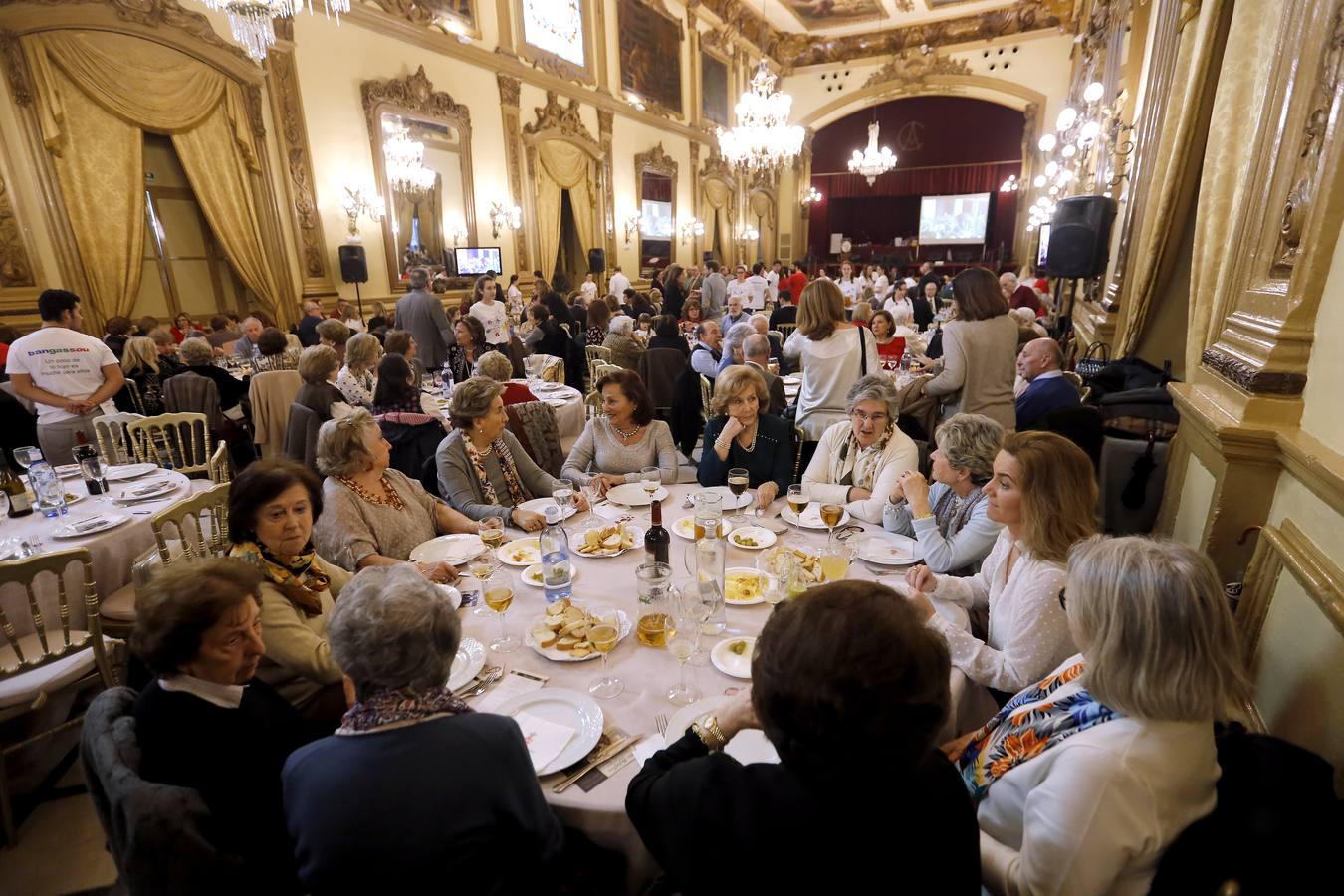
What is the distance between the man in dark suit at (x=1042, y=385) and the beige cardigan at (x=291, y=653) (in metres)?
3.82

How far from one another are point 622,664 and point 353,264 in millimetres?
7782

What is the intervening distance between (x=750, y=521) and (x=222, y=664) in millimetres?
1731

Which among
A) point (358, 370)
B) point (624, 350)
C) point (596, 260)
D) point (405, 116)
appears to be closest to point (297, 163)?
point (405, 116)

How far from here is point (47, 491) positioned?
2.99 meters

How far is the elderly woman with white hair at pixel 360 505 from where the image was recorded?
7.93ft

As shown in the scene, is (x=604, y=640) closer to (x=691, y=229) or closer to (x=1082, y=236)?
(x=1082, y=236)

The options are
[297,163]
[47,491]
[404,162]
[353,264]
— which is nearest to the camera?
[47,491]

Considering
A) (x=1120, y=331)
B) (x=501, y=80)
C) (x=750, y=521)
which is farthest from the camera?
(x=501, y=80)

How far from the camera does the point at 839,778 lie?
0.95 meters

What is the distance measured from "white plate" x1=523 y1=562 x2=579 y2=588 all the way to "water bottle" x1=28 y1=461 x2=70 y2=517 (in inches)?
99.6

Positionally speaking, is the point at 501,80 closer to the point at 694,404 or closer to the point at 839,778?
the point at 694,404

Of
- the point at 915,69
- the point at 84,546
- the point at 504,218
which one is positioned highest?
the point at 915,69

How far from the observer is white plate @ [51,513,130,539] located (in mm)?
2760

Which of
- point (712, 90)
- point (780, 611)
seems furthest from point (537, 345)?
point (712, 90)
